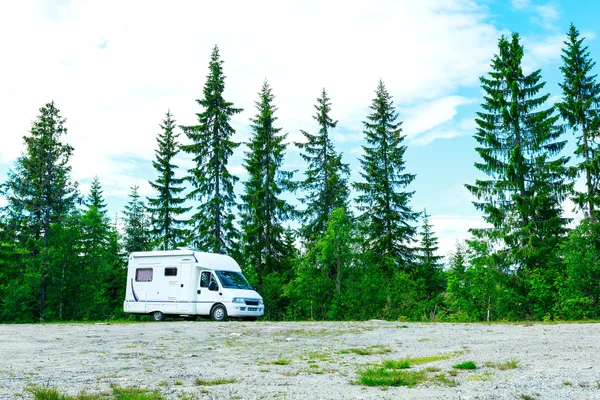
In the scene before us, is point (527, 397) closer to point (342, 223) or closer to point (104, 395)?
point (104, 395)

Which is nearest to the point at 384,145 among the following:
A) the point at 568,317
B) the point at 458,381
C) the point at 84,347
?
the point at 568,317

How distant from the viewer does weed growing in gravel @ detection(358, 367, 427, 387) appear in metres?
6.00

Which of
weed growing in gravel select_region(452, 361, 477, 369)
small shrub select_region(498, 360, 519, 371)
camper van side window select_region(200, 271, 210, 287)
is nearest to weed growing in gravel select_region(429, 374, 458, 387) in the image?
weed growing in gravel select_region(452, 361, 477, 369)

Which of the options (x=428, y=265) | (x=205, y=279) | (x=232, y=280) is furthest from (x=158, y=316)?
(x=428, y=265)

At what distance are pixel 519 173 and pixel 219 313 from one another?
18.6 meters

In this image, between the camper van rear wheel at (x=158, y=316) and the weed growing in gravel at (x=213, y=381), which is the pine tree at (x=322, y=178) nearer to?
the camper van rear wheel at (x=158, y=316)

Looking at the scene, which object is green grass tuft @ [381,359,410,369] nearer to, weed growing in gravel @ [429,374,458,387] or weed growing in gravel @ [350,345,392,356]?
weed growing in gravel @ [429,374,458,387]

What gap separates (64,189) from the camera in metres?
33.1

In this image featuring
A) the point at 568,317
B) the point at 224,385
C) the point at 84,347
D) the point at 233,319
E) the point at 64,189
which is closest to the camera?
the point at 224,385

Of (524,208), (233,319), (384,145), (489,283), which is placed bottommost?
(233,319)

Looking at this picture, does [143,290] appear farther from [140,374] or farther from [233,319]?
[140,374]

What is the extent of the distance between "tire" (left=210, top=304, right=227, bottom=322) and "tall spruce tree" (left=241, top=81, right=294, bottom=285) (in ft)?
43.5

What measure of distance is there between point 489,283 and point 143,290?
15157 millimetres

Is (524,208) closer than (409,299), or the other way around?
(409,299)
